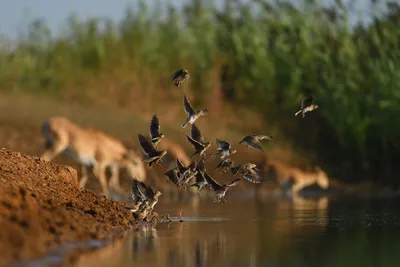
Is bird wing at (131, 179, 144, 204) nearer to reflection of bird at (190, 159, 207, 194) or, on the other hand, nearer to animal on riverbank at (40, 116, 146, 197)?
reflection of bird at (190, 159, 207, 194)

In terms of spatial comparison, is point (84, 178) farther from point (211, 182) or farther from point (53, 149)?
point (211, 182)

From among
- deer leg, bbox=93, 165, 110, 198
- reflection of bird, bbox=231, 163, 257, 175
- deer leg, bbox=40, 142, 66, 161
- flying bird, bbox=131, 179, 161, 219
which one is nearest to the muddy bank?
flying bird, bbox=131, 179, 161, 219

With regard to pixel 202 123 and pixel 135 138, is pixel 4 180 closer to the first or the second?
pixel 135 138

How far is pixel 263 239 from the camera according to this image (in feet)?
31.2

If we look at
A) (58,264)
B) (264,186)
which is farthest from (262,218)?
(264,186)

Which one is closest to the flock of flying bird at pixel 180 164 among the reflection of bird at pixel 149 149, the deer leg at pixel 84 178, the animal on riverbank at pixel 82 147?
the reflection of bird at pixel 149 149

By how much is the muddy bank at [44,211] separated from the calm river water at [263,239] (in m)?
0.33

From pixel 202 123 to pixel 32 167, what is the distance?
12.3 meters

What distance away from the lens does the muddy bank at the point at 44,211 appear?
7.52 metres

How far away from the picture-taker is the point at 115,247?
8.57m

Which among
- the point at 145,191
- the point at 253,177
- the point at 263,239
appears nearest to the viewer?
the point at 263,239

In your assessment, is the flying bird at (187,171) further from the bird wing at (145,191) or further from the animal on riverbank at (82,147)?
the animal on riverbank at (82,147)

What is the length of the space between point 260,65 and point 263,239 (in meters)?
14.6

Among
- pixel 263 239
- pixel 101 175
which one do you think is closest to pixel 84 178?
pixel 101 175
